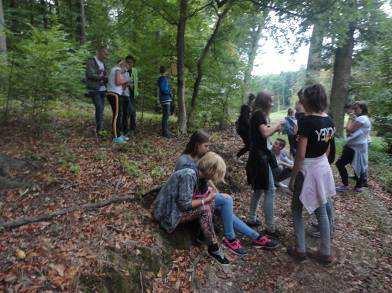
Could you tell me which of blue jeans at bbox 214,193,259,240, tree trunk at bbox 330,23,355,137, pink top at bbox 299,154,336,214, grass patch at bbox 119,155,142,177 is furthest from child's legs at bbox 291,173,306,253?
tree trunk at bbox 330,23,355,137

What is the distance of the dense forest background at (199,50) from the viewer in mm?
7355

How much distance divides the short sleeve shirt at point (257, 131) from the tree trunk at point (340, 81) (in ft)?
32.5

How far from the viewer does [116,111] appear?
7.97 meters

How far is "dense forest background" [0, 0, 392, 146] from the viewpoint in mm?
7355

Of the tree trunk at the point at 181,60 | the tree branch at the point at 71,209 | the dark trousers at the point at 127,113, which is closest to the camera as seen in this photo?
the tree branch at the point at 71,209

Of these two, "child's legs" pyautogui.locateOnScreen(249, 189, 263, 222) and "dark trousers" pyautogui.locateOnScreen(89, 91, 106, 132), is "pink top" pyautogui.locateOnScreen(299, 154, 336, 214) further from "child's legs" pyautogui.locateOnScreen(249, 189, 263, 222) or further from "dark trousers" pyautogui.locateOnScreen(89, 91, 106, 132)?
"dark trousers" pyautogui.locateOnScreen(89, 91, 106, 132)

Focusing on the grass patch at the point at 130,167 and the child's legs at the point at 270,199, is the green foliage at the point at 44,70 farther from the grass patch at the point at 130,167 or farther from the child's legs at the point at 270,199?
the child's legs at the point at 270,199

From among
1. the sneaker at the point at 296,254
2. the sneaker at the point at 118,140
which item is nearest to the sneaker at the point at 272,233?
the sneaker at the point at 296,254

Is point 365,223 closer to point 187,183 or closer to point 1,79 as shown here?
point 187,183

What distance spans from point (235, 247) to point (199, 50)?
251 inches

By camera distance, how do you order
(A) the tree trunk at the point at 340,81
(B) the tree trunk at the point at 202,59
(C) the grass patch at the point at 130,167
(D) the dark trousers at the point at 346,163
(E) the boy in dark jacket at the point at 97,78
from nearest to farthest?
(C) the grass patch at the point at 130,167 → (D) the dark trousers at the point at 346,163 → (E) the boy in dark jacket at the point at 97,78 → (B) the tree trunk at the point at 202,59 → (A) the tree trunk at the point at 340,81

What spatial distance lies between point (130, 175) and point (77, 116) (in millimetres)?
4674

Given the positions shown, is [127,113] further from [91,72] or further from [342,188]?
[342,188]

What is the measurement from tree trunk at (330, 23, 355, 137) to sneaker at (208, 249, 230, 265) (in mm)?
10832
